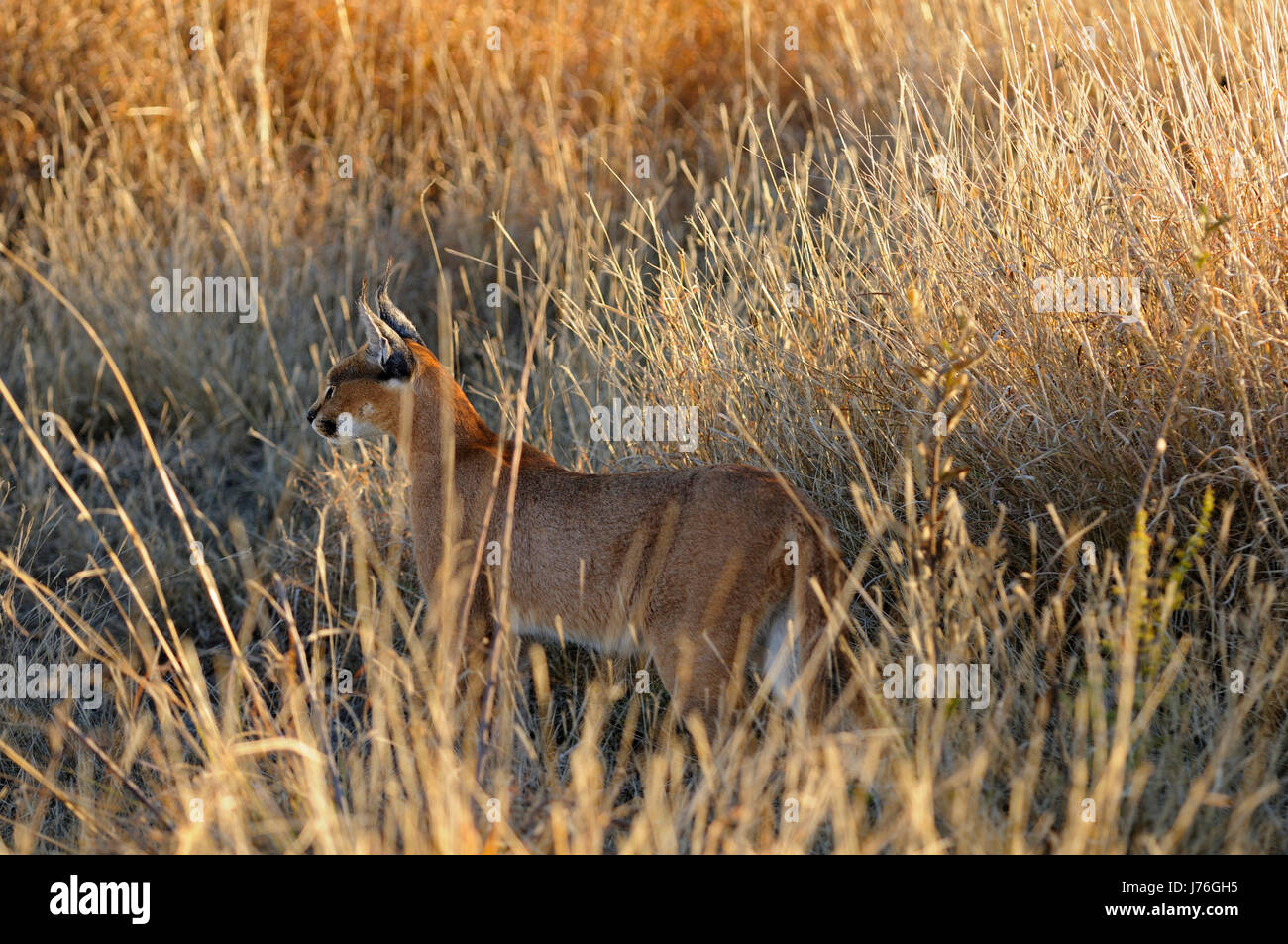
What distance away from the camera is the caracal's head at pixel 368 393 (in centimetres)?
454

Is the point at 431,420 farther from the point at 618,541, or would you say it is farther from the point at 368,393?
the point at 618,541

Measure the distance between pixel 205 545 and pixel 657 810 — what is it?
11.6ft

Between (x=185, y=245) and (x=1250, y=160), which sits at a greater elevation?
(x=185, y=245)

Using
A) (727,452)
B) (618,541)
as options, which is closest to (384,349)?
(618,541)

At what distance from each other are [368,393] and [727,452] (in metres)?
1.32

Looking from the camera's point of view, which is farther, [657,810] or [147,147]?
[147,147]

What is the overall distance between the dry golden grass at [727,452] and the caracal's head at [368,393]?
0.42 m

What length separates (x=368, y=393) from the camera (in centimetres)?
462

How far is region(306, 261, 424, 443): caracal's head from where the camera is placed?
454cm

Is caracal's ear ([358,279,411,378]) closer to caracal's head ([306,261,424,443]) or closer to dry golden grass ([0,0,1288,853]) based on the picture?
caracal's head ([306,261,424,443])

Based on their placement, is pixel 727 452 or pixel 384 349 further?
pixel 727 452

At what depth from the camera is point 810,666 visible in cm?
355

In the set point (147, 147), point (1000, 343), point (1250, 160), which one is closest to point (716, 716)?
point (1000, 343)
